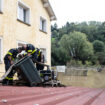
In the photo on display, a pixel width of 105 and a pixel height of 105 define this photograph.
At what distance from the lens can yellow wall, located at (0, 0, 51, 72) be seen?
968cm

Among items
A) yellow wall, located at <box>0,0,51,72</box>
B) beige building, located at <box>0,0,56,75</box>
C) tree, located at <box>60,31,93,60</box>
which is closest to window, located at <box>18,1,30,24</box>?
beige building, located at <box>0,0,56,75</box>

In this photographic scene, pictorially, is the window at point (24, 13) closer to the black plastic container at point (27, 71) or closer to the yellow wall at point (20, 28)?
the yellow wall at point (20, 28)

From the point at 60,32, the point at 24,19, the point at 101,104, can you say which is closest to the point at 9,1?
the point at 24,19

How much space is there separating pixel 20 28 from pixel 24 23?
1.95 ft

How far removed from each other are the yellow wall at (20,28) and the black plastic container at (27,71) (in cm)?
442

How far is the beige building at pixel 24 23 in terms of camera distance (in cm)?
960

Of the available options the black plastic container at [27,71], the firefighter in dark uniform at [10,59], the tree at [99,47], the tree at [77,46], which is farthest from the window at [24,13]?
the tree at [99,47]

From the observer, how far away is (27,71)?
5043 millimetres

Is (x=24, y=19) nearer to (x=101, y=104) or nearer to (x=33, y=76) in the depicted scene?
(x=33, y=76)

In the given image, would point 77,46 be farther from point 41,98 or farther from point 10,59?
point 41,98

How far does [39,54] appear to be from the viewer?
22.8 ft

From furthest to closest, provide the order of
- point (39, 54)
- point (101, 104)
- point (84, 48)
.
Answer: point (84, 48) → point (39, 54) → point (101, 104)

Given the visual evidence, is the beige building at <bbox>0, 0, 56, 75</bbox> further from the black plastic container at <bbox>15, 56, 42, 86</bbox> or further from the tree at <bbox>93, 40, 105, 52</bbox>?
the tree at <bbox>93, 40, 105, 52</bbox>

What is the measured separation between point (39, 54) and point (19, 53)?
81 centimetres
